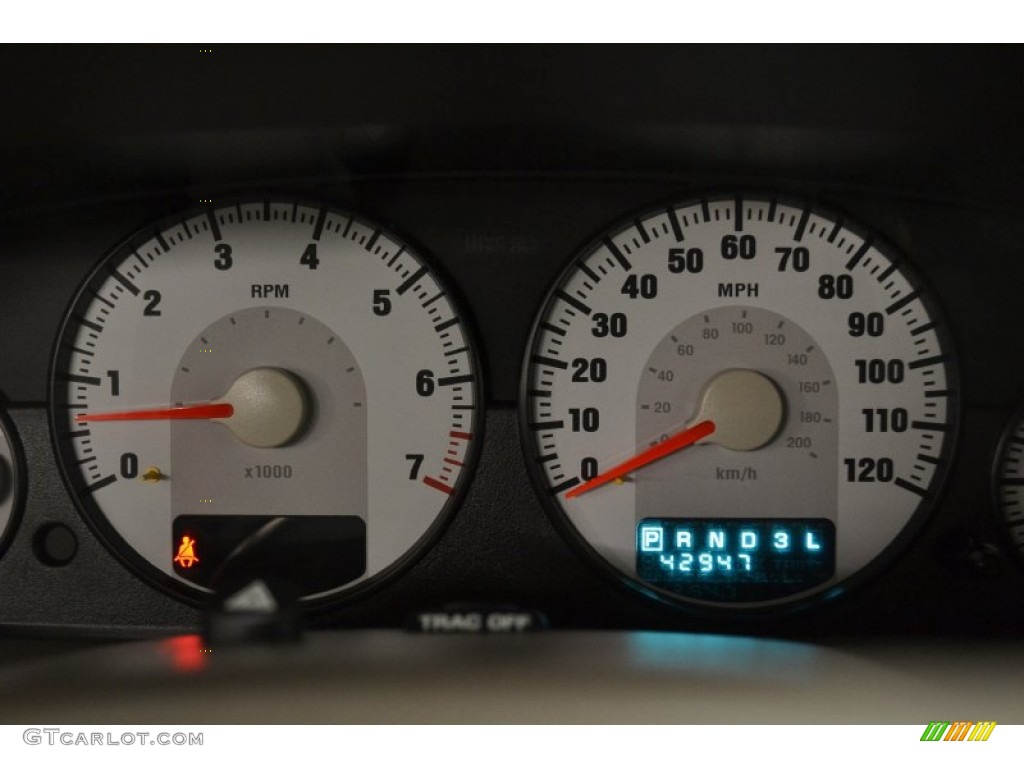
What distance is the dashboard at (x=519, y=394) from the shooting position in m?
1.95

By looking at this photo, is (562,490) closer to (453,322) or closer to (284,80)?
(453,322)

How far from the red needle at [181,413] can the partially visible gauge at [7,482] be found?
0.20m

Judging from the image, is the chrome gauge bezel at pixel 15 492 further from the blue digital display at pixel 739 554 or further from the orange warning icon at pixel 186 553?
the blue digital display at pixel 739 554

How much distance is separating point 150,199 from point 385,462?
24.8 inches

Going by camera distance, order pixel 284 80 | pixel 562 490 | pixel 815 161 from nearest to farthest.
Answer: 1. pixel 284 80
2. pixel 815 161
3. pixel 562 490

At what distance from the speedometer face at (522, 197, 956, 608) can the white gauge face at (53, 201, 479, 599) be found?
258 mm

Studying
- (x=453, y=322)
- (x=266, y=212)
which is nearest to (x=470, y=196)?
(x=453, y=322)

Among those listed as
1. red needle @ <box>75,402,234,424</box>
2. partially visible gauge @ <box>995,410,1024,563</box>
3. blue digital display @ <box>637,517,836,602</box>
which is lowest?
blue digital display @ <box>637,517,836,602</box>

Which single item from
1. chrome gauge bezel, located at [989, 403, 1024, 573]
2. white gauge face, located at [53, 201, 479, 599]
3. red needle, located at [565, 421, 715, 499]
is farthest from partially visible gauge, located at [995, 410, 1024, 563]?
white gauge face, located at [53, 201, 479, 599]

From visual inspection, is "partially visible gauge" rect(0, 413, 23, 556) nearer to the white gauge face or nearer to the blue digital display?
the white gauge face

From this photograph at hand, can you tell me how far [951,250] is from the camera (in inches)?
78.0

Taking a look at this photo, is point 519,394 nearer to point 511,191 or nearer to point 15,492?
point 511,191

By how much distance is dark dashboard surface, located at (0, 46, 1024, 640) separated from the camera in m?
1.72

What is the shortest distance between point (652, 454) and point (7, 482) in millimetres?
1188
